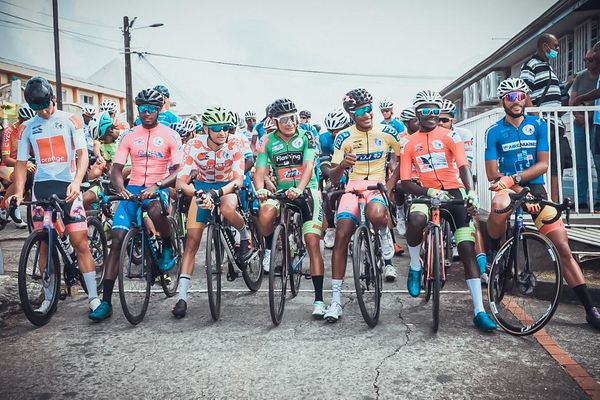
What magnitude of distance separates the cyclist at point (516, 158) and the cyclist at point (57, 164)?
4.37 m

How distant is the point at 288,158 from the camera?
5816 mm

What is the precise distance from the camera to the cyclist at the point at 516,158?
4.95 meters

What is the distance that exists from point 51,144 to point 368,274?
3.66 m

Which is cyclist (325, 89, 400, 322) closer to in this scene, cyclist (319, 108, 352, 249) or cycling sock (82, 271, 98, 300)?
cyclist (319, 108, 352, 249)

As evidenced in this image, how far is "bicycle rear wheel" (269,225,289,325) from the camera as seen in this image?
4.71 metres

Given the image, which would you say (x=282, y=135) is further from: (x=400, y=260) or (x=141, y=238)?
(x=400, y=260)

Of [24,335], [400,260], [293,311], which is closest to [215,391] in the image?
[293,311]

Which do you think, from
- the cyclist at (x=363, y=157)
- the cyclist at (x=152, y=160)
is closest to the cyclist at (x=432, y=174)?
the cyclist at (x=363, y=157)

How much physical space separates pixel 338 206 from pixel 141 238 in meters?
2.17

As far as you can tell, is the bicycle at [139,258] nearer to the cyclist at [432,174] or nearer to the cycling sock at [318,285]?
the cycling sock at [318,285]

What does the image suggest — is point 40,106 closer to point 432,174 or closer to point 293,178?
point 293,178

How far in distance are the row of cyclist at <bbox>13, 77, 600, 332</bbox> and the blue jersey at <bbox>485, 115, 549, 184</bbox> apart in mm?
11

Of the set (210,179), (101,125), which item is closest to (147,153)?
(210,179)

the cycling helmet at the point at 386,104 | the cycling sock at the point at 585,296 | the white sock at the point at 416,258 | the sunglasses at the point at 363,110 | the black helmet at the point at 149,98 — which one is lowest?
the cycling sock at the point at 585,296
